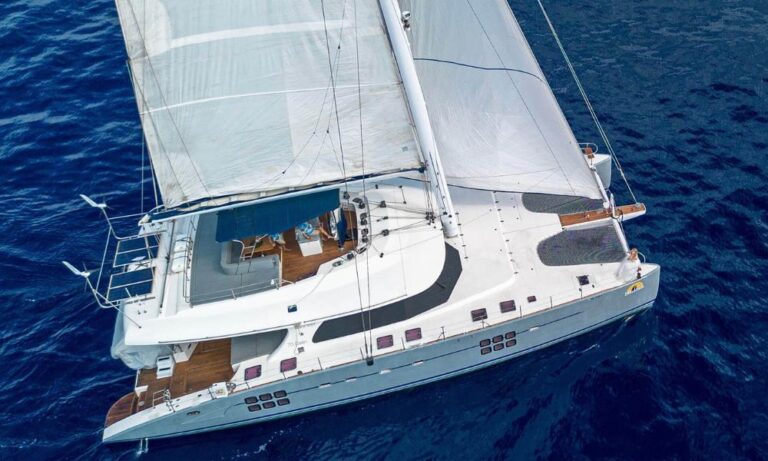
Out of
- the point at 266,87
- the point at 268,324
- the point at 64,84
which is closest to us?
the point at 266,87

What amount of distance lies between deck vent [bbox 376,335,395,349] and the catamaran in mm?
47

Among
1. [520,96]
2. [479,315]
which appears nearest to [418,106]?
[520,96]

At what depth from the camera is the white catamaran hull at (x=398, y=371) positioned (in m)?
18.9

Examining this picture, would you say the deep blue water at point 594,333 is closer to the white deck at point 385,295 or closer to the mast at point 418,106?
the white deck at point 385,295

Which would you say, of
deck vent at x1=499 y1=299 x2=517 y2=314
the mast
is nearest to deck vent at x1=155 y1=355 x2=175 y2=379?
the mast

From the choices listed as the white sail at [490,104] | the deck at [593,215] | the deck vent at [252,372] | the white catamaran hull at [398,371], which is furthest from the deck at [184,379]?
the deck at [593,215]

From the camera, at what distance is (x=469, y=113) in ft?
64.3

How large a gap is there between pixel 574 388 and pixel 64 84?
85.2 feet

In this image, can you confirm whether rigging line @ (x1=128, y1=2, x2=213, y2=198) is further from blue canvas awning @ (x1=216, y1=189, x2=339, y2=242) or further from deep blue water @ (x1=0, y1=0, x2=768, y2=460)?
deep blue water @ (x1=0, y1=0, x2=768, y2=460)

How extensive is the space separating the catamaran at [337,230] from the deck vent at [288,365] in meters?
0.06

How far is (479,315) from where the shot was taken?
1938 cm

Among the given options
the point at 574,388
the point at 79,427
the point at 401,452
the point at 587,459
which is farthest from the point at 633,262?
the point at 79,427

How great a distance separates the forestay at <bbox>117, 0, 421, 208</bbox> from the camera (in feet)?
55.3

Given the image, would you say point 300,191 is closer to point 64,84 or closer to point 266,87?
point 266,87
